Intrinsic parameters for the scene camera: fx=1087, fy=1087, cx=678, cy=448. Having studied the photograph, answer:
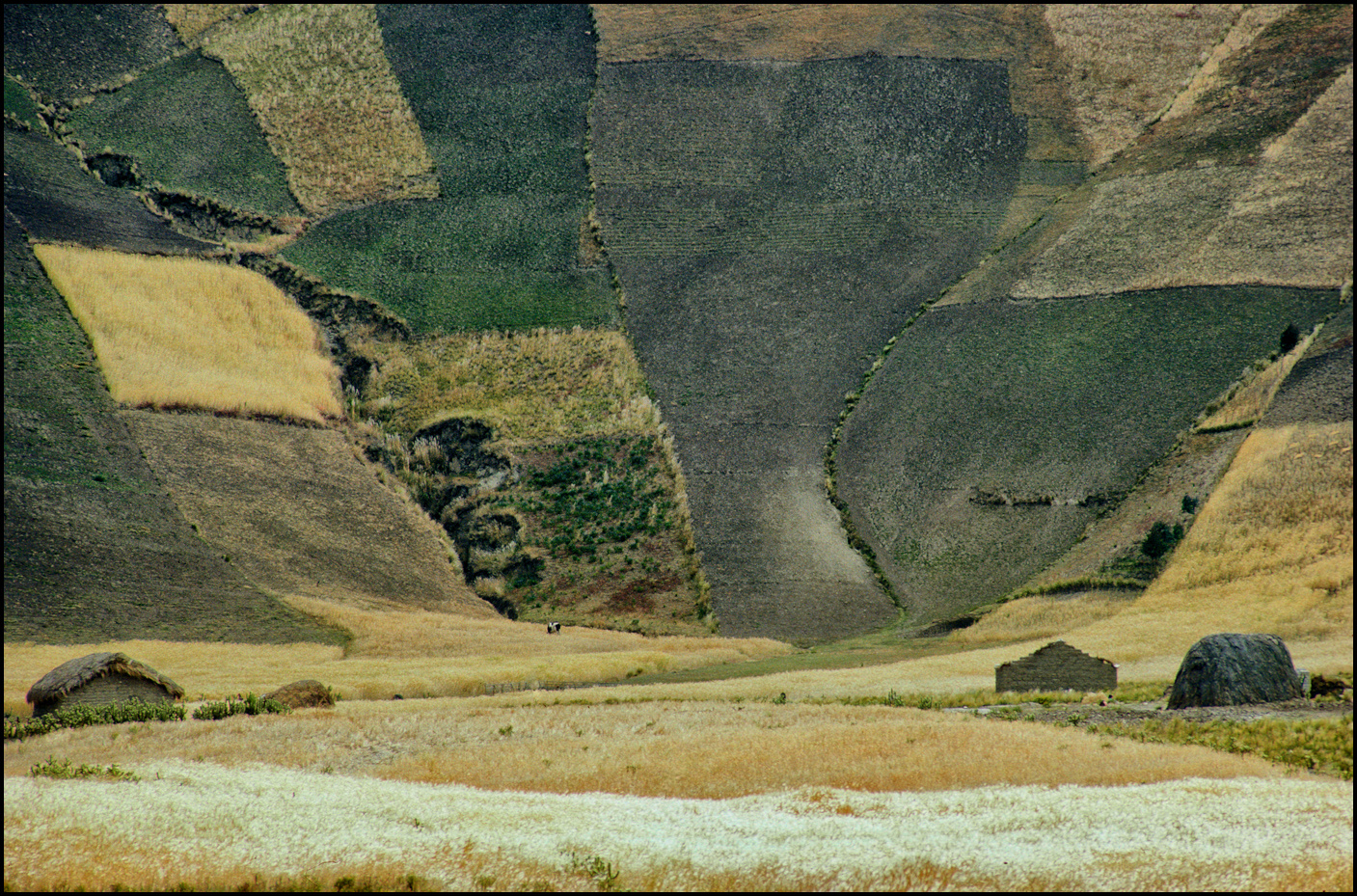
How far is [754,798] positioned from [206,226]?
328ft

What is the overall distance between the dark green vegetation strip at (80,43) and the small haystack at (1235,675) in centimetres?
12024

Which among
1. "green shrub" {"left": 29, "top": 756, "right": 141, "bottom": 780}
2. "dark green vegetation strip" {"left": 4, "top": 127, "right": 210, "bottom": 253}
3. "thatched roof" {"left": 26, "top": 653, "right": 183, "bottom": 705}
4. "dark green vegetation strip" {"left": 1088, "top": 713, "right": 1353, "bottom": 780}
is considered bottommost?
"dark green vegetation strip" {"left": 1088, "top": 713, "right": 1353, "bottom": 780}

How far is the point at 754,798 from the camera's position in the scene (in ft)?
61.1

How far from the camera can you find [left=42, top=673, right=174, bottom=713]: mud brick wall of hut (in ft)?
108

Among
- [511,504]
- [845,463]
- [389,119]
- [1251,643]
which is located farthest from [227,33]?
[1251,643]

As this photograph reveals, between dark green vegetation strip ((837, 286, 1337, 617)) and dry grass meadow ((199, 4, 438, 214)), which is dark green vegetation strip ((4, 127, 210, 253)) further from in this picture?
dark green vegetation strip ((837, 286, 1337, 617))

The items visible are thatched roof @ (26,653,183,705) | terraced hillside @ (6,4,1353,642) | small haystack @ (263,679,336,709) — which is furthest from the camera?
terraced hillside @ (6,4,1353,642)

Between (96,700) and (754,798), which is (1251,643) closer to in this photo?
(754,798)

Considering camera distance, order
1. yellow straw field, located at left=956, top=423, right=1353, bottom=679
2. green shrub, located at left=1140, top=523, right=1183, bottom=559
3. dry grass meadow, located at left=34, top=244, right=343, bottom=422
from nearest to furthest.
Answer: yellow straw field, located at left=956, top=423, right=1353, bottom=679
green shrub, located at left=1140, top=523, right=1183, bottom=559
dry grass meadow, located at left=34, top=244, right=343, bottom=422

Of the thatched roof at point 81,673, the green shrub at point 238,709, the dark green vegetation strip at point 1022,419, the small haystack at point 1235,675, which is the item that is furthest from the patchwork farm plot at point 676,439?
the thatched roof at point 81,673

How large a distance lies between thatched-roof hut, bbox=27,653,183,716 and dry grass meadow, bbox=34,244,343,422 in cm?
4300

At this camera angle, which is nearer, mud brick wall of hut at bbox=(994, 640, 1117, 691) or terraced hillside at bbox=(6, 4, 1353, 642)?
mud brick wall of hut at bbox=(994, 640, 1117, 691)

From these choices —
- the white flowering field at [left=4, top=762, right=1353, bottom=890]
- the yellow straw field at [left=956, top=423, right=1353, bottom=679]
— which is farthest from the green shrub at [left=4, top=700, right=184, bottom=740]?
the yellow straw field at [left=956, top=423, right=1353, bottom=679]

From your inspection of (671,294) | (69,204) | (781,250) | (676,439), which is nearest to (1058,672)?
(676,439)
